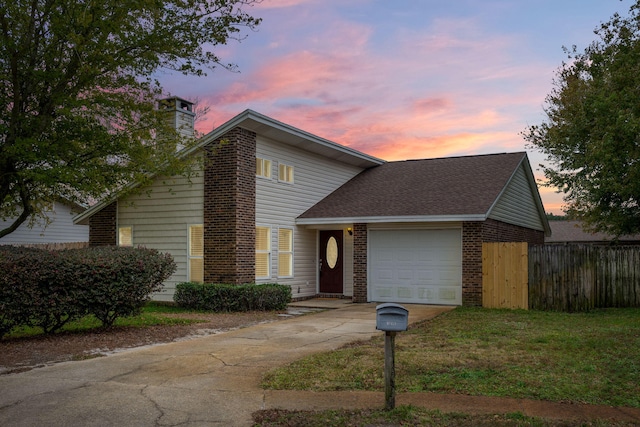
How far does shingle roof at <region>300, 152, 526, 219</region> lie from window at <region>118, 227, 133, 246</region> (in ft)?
18.7

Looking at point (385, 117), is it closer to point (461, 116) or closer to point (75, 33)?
point (461, 116)

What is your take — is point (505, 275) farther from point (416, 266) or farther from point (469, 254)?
point (416, 266)

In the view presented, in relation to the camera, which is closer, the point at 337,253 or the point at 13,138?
the point at 13,138

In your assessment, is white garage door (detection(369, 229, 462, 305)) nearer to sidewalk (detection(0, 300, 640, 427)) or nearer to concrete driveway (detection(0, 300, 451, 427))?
concrete driveway (detection(0, 300, 451, 427))

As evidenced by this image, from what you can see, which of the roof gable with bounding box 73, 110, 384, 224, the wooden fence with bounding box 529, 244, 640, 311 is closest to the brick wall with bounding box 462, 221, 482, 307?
→ the wooden fence with bounding box 529, 244, 640, 311

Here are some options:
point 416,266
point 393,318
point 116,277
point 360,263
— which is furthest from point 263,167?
point 393,318

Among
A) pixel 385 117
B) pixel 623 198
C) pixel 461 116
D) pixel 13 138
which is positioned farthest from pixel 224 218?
pixel 623 198

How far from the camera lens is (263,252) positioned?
17.0 m

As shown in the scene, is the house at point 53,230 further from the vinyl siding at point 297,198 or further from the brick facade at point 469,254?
the brick facade at point 469,254

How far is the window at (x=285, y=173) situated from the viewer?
17.9m

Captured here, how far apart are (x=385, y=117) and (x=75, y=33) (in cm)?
1118

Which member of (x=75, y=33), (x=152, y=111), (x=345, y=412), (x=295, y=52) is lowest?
(x=345, y=412)

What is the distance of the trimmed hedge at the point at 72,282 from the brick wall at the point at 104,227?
7.16 m

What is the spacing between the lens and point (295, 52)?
16.5 meters
